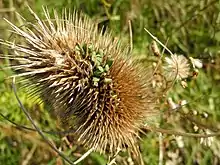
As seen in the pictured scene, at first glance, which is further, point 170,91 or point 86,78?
point 170,91

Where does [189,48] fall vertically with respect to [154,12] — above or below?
below

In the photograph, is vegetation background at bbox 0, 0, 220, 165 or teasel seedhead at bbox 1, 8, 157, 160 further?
vegetation background at bbox 0, 0, 220, 165

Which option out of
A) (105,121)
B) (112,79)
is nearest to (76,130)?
(105,121)

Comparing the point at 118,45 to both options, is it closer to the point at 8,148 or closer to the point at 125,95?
the point at 125,95

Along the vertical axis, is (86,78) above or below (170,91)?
above
